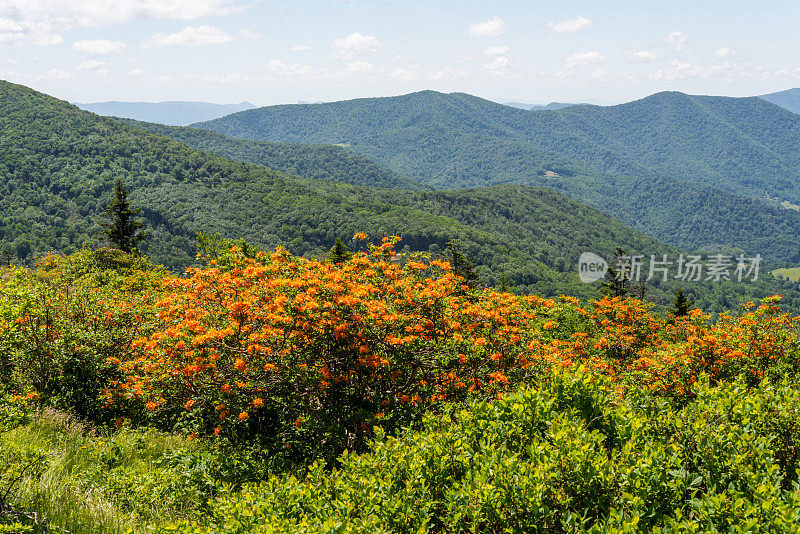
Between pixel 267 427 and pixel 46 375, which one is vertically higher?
pixel 46 375

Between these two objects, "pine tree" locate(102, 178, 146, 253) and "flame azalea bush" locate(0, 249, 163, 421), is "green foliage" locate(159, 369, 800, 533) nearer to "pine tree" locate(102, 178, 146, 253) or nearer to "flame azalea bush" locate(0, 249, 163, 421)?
"flame azalea bush" locate(0, 249, 163, 421)

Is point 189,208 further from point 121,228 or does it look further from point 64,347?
A: point 64,347

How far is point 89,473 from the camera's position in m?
5.69

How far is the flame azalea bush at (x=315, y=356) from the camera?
687 cm

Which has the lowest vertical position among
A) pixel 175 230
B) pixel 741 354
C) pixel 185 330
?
pixel 175 230

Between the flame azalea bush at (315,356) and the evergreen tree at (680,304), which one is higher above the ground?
the flame azalea bush at (315,356)

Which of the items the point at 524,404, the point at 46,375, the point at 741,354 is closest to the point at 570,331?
the point at 741,354

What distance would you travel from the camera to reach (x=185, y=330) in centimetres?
721

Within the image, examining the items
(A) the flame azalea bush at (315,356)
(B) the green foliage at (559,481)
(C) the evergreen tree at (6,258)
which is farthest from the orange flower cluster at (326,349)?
(C) the evergreen tree at (6,258)

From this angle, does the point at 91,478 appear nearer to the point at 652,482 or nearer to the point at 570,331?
the point at 652,482

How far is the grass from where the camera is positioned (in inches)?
172

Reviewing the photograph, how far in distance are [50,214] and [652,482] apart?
12592 cm

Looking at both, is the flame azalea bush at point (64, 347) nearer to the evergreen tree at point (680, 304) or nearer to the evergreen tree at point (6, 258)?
the evergreen tree at point (680, 304)

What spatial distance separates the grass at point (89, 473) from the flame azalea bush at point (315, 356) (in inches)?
29.0
